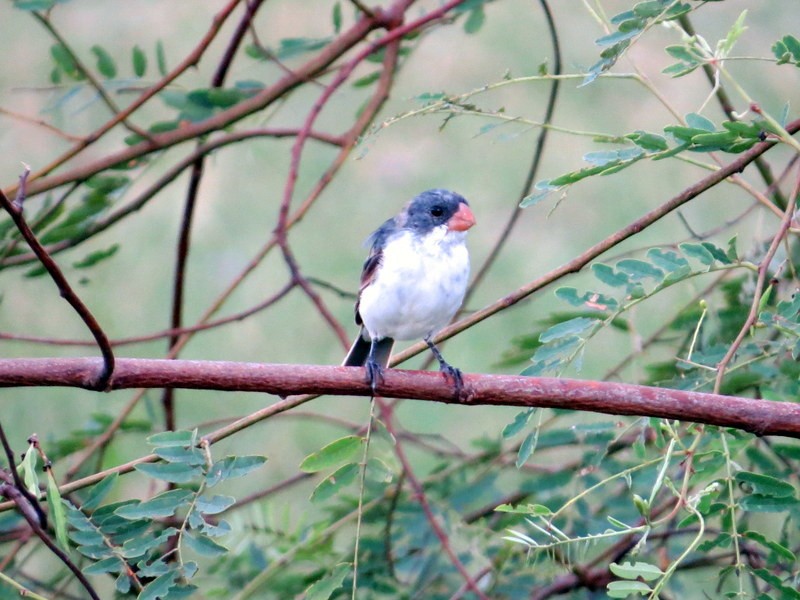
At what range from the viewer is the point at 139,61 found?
3.82m

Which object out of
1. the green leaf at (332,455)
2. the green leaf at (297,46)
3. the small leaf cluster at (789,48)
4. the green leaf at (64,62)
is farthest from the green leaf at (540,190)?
the green leaf at (64,62)

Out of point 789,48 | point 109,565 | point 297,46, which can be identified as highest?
point 789,48

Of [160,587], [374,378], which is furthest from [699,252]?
[160,587]

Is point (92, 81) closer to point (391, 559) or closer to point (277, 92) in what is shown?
point (277, 92)

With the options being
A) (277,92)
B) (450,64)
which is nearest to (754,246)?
(277,92)

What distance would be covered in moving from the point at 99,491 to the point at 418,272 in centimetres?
134

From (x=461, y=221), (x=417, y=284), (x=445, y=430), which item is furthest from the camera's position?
(x=445, y=430)

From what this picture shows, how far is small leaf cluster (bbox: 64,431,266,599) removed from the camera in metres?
2.07

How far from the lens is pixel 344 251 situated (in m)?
8.36

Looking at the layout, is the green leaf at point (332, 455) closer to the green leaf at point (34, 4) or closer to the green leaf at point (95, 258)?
the green leaf at point (95, 258)

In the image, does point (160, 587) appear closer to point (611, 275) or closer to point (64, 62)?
point (611, 275)

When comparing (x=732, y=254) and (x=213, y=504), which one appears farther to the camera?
(x=732, y=254)

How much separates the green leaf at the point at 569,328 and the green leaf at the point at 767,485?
1.39 feet

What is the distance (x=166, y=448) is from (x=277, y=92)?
1662 millimetres
